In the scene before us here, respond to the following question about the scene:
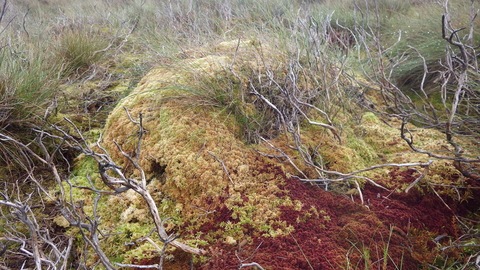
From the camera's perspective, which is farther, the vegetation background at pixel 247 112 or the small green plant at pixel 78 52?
the small green plant at pixel 78 52

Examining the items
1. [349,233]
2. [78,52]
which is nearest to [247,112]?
[349,233]

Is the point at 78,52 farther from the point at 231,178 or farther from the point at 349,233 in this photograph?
the point at 349,233

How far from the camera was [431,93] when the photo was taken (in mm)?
3912

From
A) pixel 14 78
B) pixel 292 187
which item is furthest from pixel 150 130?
pixel 14 78

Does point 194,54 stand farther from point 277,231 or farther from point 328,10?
point 328,10

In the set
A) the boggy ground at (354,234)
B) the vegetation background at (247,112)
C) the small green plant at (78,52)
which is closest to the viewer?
the boggy ground at (354,234)

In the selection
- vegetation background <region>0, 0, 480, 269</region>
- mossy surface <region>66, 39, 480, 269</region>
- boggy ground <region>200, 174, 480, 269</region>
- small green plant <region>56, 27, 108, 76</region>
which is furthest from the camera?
small green plant <region>56, 27, 108, 76</region>

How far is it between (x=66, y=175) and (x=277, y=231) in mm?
1553

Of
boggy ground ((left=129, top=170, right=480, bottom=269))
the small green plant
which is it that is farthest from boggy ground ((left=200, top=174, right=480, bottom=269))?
the small green plant

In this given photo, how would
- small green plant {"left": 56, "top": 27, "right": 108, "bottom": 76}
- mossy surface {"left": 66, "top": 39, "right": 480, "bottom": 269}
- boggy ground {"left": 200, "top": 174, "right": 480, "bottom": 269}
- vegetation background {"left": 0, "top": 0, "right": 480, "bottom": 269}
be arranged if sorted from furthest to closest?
small green plant {"left": 56, "top": 27, "right": 108, "bottom": 76}
vegetation background {"left": 0, "top": 0, "right": 480, "bottom": 269}
mossy surface {"left": 66, "top": 39, "right": 480, "bottom": 269}
boggy ground {"left": 200, "top": 174, "right": 480, "bottom": 269}

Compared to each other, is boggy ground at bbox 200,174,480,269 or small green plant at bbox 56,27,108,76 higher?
small green plant at bbox 56,27,108,76

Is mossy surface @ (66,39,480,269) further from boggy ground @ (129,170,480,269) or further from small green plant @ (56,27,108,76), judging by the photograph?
small green plant @ (56,27,108,76)

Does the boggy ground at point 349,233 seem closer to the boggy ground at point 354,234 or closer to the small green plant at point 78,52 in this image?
the boggy ground at point 354,234

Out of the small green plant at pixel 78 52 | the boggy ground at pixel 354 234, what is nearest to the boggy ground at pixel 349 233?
the boggy ground at pixel 354 234
